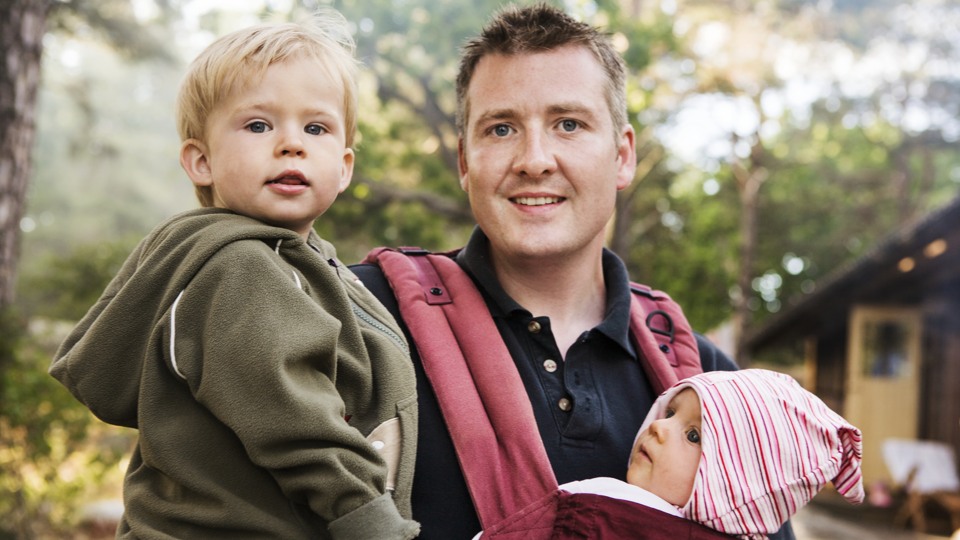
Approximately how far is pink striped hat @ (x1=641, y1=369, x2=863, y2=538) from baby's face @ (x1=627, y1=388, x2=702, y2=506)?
5 cm

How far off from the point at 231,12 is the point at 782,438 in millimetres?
9611

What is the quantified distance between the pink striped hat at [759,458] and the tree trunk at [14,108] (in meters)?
5.95

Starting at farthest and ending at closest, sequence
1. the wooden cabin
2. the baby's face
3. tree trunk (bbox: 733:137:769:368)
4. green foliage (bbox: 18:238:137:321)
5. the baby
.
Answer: tree trunk (bbox: 733:137:769:368) < the wooden cabin < green foliage (bbox: 18:238:137:321) < the baby's face < the baby

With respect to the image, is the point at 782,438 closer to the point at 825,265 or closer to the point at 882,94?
the point at 825,265

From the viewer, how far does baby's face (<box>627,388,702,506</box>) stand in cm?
212

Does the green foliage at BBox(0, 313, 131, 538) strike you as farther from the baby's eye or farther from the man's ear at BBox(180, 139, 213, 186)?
the baby's eye

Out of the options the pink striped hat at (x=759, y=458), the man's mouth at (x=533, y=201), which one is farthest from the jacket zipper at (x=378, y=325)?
the pink striped hat at (x=759, y=458)

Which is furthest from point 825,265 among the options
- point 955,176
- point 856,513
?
point 856,513

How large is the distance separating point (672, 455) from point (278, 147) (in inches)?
43.9

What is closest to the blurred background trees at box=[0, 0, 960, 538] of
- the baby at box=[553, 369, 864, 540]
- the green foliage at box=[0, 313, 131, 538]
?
the green foliage at box=[0, 313, 131, 538]

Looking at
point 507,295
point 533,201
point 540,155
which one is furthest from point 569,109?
point 507,295

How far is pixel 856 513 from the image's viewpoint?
13117mm

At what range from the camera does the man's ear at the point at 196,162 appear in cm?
202

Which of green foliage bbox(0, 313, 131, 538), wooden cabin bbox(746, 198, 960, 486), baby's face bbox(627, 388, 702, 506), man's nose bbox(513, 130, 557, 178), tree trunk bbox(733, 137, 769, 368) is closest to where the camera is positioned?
baby's face bbox(627, 388, 702, 506)
